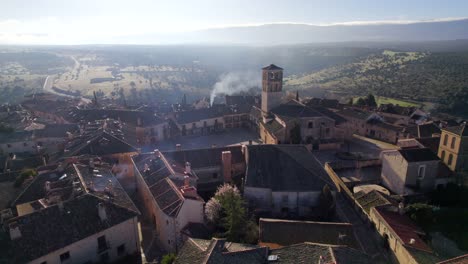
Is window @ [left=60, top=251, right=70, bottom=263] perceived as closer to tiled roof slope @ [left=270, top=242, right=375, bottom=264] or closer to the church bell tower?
tiled roof slope @ [left=270, top=242, right=375, bottom=264]

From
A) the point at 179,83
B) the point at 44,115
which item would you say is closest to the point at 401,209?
the point at 44,115

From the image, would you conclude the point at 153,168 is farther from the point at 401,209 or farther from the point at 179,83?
the point at 179,83

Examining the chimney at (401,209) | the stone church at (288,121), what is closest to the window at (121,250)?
Answer: the chimney at (401,209)

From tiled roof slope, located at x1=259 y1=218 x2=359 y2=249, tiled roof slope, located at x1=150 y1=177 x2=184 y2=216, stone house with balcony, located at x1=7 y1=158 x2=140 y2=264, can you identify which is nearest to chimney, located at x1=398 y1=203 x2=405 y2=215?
tiled roof slope, located at x1=259 y1=218 x2=359 y2=249

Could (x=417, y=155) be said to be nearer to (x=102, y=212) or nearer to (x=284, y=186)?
(x=284, y=186)

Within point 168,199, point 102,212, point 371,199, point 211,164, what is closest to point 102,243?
point 102,212
